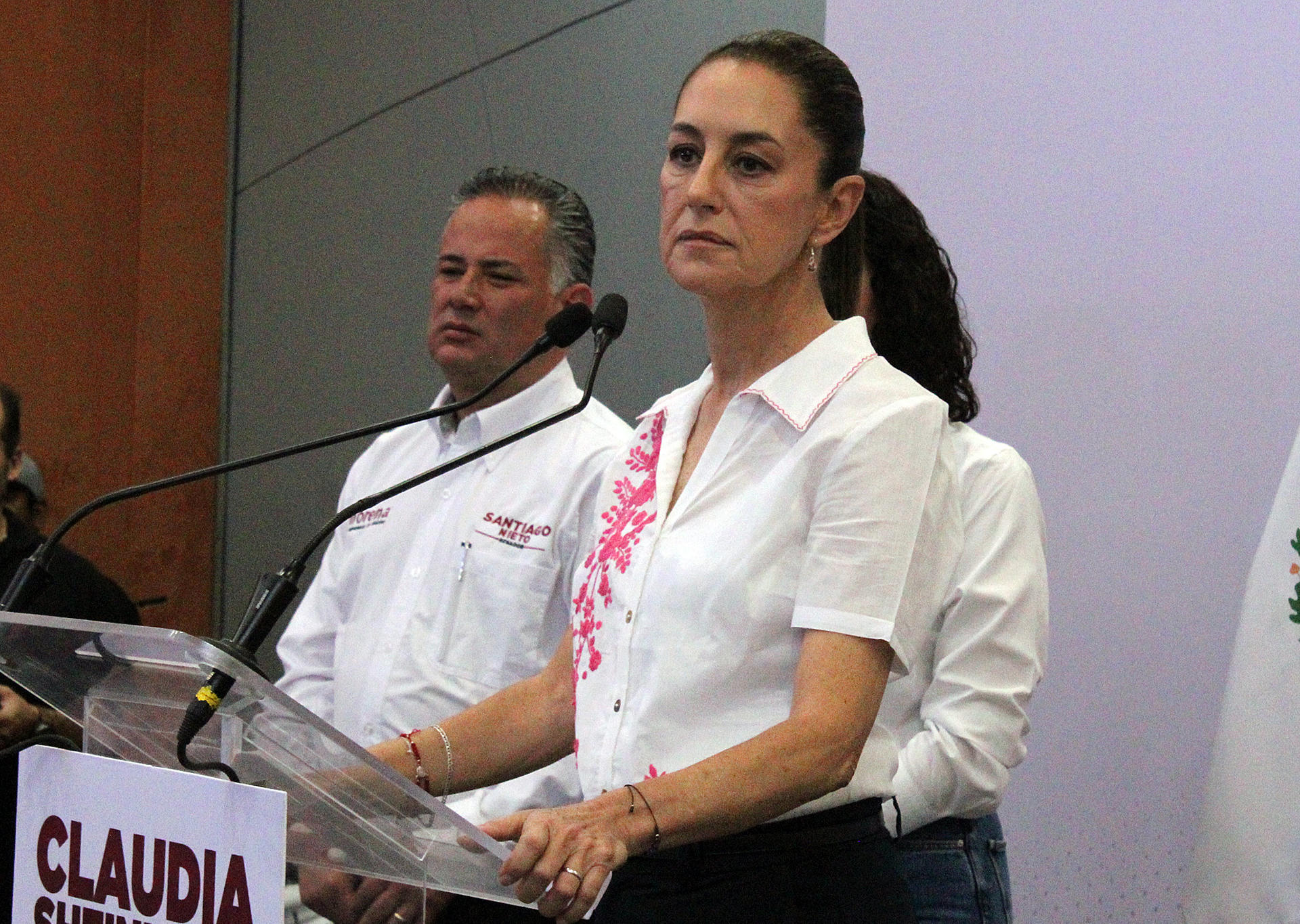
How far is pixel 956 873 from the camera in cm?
197

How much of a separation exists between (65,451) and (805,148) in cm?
284

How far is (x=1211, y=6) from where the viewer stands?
2332mm

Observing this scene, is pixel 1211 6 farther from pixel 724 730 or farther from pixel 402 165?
pixel 402 165

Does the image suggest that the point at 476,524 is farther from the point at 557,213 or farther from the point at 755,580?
the point at 755,580

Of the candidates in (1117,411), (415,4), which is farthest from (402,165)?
(1117,411)

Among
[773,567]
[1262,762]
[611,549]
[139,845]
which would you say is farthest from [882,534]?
[1262,762]

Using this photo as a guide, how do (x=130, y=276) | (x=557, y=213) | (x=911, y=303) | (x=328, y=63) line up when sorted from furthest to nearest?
(x=130, y=276)
(x=328, y=63)
(x=557, y=213)
(x=911, y=303)

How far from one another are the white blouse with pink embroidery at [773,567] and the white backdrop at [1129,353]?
1083 millimetres

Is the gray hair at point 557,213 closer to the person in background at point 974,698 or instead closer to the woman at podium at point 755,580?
the person in background at point 974,698

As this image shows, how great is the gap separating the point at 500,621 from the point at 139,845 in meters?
1.19

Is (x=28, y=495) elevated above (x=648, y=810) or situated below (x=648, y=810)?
above

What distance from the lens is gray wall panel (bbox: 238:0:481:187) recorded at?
3432 mm

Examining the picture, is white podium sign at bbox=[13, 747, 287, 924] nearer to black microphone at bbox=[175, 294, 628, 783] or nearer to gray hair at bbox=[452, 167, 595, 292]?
black microphone at bbox=[175, 294, 628, 783]

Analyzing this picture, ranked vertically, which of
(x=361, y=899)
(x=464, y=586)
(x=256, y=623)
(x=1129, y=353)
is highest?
(x=1129, y=353)
